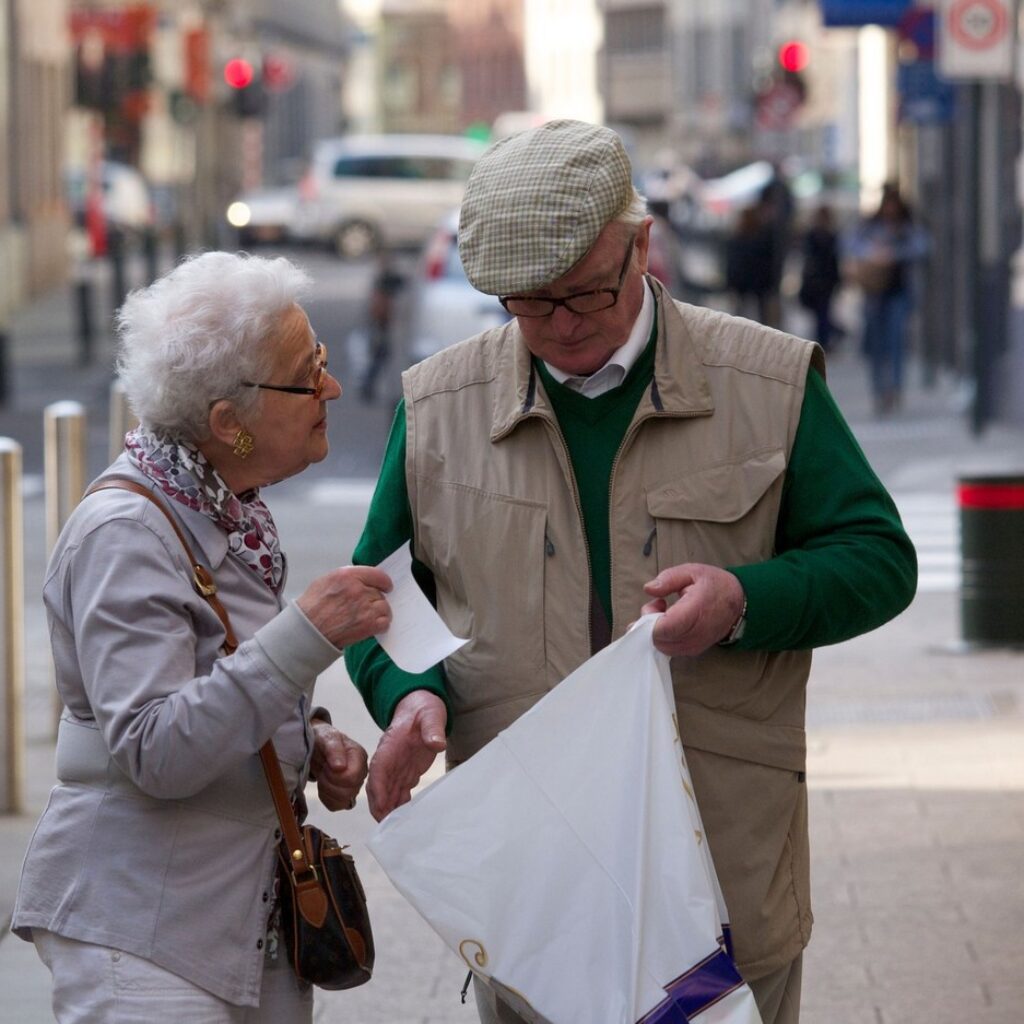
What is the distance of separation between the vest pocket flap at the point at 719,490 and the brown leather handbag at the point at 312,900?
616mm

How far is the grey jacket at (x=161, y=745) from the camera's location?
316 centimetres

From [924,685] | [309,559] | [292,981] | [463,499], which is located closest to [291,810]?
[292,981]

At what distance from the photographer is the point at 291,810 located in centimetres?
336

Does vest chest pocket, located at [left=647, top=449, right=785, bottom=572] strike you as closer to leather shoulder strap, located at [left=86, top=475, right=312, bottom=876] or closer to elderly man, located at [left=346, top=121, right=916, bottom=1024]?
elderly man, located at [left=346, top=121, right=916, bottom=1024]

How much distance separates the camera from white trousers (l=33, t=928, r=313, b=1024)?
10.6 ft

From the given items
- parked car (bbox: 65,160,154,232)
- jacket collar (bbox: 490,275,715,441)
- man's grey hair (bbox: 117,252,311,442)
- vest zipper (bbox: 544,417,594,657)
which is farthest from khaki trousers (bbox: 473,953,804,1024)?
parked car (bbox: 65,160,154,232)

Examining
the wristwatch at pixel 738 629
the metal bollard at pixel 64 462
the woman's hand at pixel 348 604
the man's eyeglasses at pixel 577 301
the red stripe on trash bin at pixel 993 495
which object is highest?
the man's eyeglasses at pixel 577 301

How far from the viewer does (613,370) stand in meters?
3.39

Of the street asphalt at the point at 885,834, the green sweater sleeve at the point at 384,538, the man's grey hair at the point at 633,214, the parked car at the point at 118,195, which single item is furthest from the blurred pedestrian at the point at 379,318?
the parked car at the point at 118,195

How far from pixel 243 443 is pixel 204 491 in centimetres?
8

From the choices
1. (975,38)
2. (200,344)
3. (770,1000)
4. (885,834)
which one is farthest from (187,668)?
(975,38)

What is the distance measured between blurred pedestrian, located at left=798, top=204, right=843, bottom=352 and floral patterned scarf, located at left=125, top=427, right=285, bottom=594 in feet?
66.3

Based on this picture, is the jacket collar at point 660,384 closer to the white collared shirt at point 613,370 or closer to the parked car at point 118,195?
the white collared shirt at point 613,370

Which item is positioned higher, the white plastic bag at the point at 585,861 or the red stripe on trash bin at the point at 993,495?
the white plastic bag at the point at 585,861
